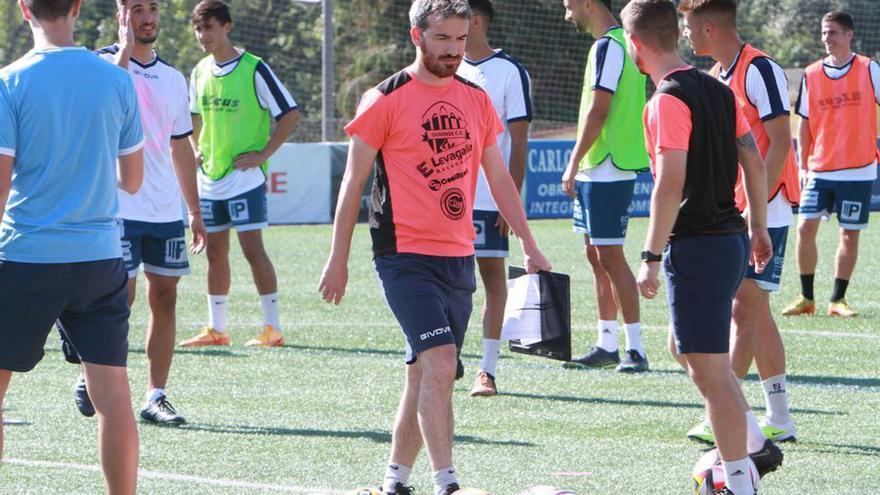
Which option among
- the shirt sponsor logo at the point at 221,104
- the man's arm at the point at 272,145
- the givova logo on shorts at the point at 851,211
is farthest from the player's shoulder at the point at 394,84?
the givova logo on shorts at the point at 851,211

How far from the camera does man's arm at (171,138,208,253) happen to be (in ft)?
25.2

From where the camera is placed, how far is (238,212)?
1060cm

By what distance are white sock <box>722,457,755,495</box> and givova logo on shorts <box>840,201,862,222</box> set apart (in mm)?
7377

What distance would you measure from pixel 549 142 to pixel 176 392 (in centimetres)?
A: 1709

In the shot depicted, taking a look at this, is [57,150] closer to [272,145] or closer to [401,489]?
[401,489]

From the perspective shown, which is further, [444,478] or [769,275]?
[769,275]

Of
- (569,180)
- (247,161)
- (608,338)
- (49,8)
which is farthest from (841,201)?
(49,8)

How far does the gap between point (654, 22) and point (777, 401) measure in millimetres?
2293

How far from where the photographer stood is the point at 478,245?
871 centimetres

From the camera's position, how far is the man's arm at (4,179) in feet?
15.8

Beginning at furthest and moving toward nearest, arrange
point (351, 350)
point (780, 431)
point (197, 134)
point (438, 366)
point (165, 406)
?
point (197, 134) → point (351, 350) → point (165, 406) → point (780, 431) → point (438, 366)

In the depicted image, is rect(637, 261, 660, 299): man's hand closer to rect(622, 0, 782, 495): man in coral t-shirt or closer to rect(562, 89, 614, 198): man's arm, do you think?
rect(622, 0, 782, 495): man in coral t-shirt

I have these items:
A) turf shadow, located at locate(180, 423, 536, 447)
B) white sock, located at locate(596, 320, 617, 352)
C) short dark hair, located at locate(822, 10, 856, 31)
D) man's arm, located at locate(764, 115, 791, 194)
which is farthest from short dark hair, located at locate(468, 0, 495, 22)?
short dark hair, located at locate(822, 10, 856, 31)

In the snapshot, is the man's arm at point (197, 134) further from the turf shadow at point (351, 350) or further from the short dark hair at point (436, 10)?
the short dark hair at point (436, 10)
